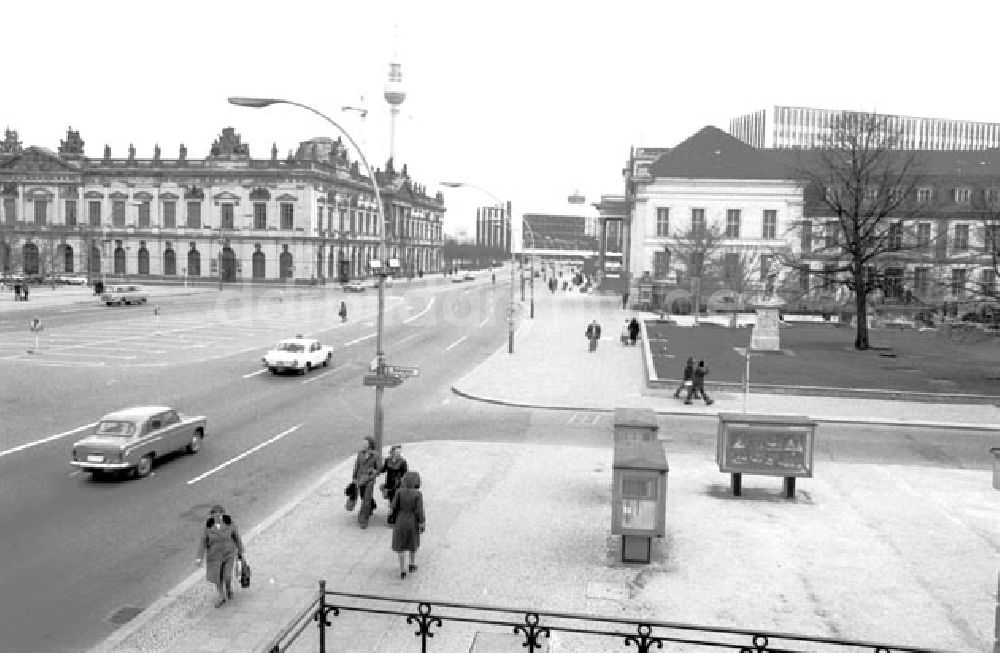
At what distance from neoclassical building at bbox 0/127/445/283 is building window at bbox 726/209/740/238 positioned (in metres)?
48.6

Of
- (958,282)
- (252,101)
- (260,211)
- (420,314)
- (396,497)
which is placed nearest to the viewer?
(396,497)

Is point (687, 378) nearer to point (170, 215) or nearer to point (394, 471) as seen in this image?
point (394, 471)

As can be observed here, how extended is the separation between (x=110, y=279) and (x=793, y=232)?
74.9 metres

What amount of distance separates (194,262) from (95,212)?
13.2 meters

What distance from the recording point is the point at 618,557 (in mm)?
13531

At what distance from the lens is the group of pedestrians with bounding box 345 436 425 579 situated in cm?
1255

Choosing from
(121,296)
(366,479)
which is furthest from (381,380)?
(121,296)

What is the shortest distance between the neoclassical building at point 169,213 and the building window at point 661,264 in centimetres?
4378

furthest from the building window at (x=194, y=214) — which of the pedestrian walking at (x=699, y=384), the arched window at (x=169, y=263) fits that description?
the pedestrian walking at (x=699, y=384)

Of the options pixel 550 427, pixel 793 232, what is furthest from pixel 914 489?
pixel 793 232

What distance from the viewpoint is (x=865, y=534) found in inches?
586

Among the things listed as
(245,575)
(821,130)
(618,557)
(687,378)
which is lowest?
(618,557)

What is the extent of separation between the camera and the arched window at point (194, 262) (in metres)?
102

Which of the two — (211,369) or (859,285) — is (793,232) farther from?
(211,369)
